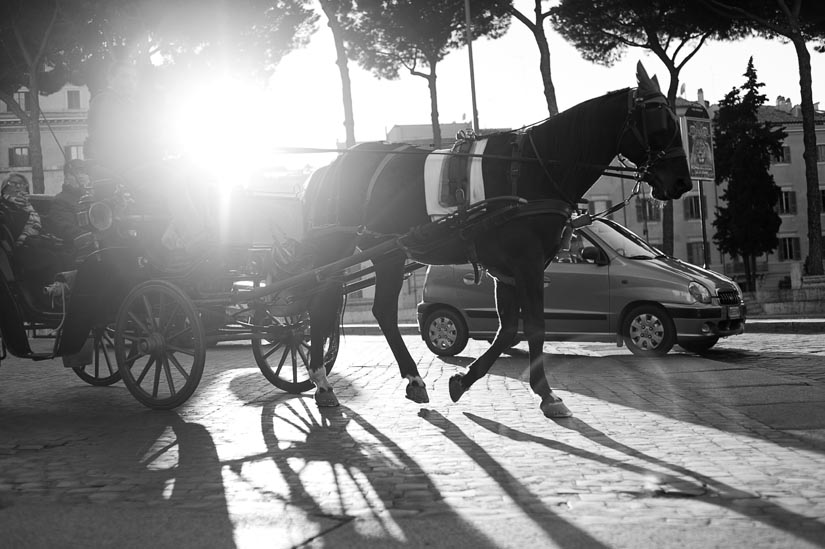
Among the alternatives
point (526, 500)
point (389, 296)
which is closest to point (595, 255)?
point (389, 296)

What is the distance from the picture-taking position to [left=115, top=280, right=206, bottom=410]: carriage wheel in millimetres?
7398

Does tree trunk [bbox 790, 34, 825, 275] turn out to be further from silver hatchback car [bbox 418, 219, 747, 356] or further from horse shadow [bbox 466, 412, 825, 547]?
horse shadow [bbox 466, 412, 825, 547]

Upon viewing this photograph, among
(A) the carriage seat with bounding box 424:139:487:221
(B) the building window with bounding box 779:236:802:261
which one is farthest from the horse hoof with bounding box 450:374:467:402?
(B) the building window with bounding box 779:236:802:261

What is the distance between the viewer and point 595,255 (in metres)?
12.4

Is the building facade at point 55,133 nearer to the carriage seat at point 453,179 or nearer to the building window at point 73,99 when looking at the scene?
the building window at point 73,99

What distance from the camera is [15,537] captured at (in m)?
3.97

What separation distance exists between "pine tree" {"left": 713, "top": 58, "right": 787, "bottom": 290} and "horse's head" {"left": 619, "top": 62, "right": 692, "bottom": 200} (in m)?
49.6

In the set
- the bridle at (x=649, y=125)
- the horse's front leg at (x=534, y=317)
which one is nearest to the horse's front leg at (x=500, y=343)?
the horse's front leg at (x=534, y=317)

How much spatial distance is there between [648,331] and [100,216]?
6721 millimetres

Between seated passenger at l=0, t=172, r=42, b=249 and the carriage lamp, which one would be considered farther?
seated passenger at l=0, t=172, r=42, b=249

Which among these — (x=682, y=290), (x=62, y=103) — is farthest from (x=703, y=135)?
(x=62, y=103)

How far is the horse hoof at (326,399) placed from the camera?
24.9 ft

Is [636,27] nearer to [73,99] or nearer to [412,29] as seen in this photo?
[412,29]

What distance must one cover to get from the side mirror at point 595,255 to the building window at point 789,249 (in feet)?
180
